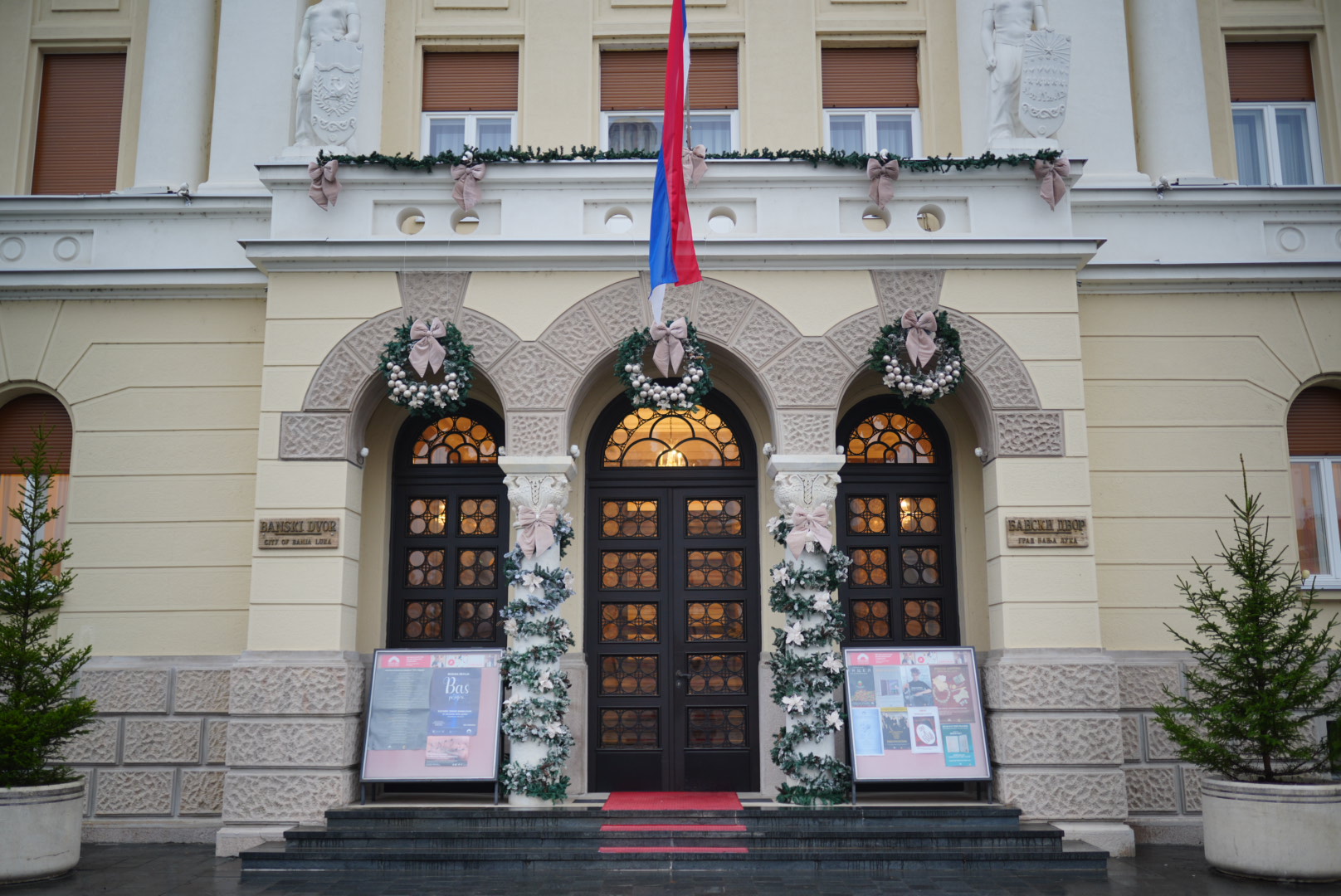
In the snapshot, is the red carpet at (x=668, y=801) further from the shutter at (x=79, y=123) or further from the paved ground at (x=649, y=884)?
the shutter at (x=79, y=123)

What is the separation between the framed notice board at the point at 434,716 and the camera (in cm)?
990

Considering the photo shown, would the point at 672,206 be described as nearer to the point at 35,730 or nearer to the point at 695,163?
the point at 695,163

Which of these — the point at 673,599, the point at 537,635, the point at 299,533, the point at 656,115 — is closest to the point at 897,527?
the point at 673,599

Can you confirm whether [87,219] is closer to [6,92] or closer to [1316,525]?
[6,92]

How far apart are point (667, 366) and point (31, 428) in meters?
6.49

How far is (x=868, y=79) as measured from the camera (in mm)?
12195

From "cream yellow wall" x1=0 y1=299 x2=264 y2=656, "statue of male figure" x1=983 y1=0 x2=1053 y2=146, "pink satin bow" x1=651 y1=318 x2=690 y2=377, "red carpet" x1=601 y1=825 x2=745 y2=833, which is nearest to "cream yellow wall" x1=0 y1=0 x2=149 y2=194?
"cream yellow wall" x1=0 y1=299 x2=264 y2=656

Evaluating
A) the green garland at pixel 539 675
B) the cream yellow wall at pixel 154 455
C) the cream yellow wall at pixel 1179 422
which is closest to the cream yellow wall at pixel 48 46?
the cream yellow wall at pixel 154 455

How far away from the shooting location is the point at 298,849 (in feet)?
29.5

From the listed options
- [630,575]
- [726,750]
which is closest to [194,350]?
[630,575]

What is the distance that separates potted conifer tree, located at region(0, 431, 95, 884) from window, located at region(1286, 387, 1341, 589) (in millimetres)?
11099

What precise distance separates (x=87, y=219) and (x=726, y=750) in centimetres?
832

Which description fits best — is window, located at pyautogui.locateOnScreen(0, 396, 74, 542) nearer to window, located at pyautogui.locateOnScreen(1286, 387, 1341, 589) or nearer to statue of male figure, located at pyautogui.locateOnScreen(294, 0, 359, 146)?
statue of male figure, located at pyautogui.locateOnScreen(294, 0, 359, 146)

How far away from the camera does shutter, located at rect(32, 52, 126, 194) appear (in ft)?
39.7
